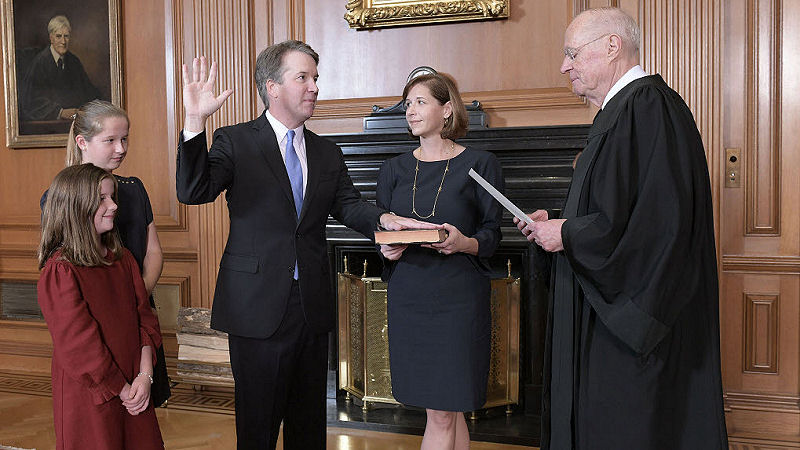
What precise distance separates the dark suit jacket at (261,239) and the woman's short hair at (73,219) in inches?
16.7

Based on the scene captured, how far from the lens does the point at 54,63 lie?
5422mm

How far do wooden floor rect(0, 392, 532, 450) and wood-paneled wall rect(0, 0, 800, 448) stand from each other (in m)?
0.99

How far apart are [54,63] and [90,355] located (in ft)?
12.9

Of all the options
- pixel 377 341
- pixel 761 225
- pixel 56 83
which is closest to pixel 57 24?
pixel 56 83

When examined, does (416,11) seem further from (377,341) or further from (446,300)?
(446,300)

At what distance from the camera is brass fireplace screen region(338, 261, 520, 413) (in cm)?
420

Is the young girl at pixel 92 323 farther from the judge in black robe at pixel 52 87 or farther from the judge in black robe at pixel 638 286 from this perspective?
the judge in black robe at pixel 52 87

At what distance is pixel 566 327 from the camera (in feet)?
7.38

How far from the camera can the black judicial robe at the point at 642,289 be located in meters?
2.05

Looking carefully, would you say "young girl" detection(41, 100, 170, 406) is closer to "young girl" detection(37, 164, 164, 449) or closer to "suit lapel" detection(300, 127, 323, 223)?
"young girl" detection(37, 164, 164, 449)

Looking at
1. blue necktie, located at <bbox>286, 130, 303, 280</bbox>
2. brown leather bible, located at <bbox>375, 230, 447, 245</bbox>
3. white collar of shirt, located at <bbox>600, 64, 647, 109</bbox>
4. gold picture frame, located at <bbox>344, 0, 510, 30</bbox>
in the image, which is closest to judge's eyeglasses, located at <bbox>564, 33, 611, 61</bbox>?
white collar of shirt, located at <bbox>600, 64, 647, 109</bbox>

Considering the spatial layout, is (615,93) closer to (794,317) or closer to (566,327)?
(566,327)

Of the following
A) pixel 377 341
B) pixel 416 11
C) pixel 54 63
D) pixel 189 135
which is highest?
pixel 416 11

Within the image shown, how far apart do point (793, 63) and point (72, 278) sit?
395 centimetres
